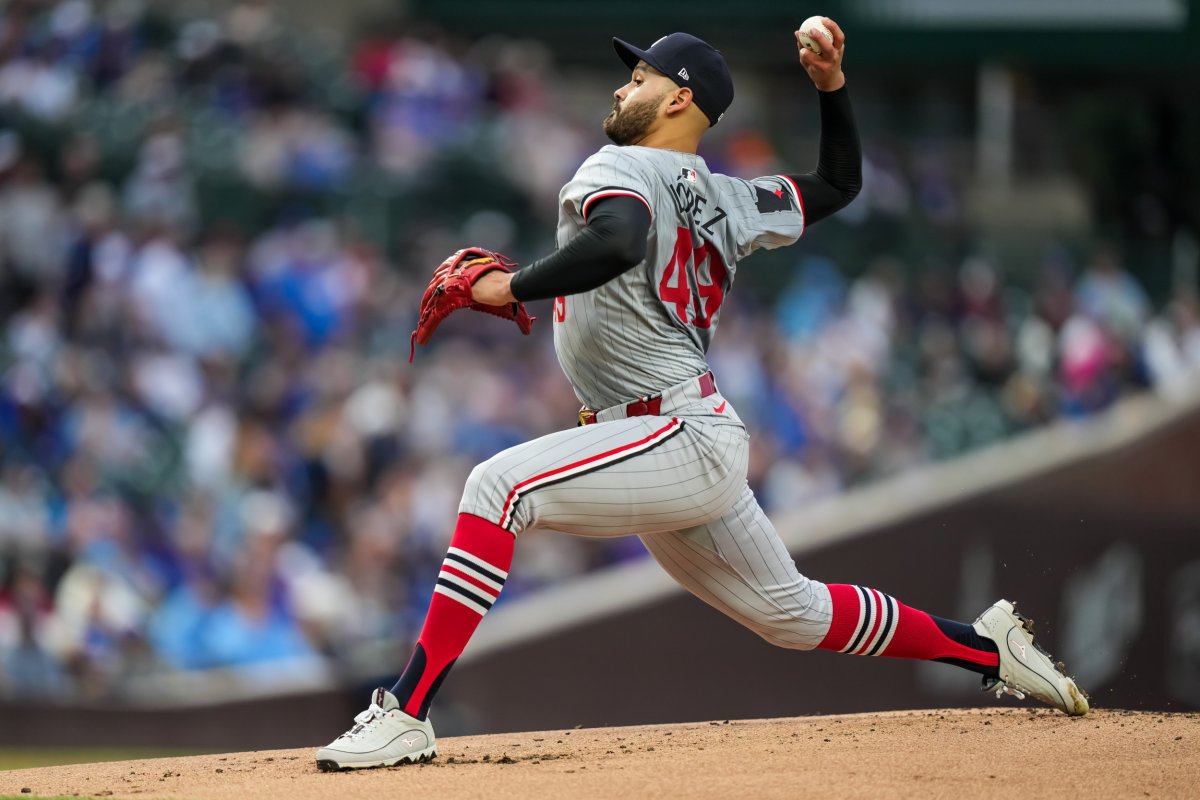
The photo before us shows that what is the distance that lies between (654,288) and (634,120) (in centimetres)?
43

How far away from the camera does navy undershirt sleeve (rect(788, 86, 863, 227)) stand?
427 centimetres

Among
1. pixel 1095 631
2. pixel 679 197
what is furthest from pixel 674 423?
pixel 1095 631

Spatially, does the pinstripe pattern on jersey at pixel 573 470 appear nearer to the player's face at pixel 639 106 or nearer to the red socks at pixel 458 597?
the red socks at pixel 458 597

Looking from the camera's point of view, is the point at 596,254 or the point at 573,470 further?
the point at 573,470

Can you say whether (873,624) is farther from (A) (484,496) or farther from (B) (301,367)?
(B) (301,367)

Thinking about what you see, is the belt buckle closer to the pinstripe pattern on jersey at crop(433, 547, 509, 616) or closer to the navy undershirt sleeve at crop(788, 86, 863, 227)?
the pinstripe pattern on jersey at crop(433, 547, 509, 616)

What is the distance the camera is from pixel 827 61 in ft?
13.5

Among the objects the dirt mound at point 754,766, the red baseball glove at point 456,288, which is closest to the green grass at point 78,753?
A: the dirt mound at point 754,766

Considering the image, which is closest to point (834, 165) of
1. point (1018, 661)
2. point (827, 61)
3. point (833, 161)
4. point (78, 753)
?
point (833, 161)

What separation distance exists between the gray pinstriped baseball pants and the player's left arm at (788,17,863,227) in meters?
0.65

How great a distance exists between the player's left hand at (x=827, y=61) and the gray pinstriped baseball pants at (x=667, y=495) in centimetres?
89

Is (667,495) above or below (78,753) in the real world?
below

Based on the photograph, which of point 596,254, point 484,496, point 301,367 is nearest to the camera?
point 596,254

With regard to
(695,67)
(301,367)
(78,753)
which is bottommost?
(78,753)
